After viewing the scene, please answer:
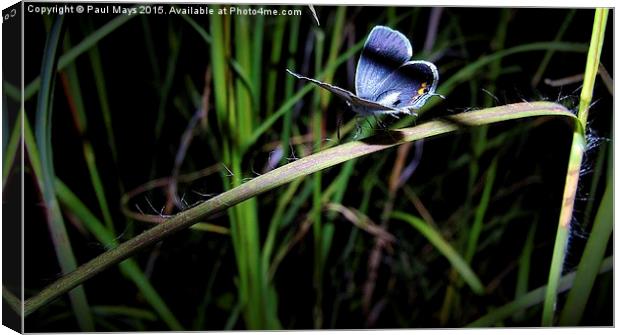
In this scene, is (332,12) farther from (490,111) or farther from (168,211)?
(490,111)

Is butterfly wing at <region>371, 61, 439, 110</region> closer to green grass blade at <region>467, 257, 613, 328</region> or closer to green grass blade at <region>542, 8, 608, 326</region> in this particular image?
green grass blade at <region>542, 8, 608, 326</region>

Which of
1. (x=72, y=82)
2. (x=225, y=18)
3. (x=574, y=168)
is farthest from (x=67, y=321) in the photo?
(x=574, y=168)

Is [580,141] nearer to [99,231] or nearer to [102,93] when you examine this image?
[99,231]

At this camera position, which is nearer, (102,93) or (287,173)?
(287,173)

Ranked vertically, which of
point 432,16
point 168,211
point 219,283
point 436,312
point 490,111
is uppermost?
point 432,16

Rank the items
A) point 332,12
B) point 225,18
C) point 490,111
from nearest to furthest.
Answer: point 490,111
point 225,18
point 332,12

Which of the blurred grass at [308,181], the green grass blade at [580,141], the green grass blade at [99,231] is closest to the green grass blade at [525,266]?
the blurred grass at [308,181]

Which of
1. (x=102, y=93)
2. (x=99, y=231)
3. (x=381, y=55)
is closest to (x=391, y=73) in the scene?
(x=381, y=55)
